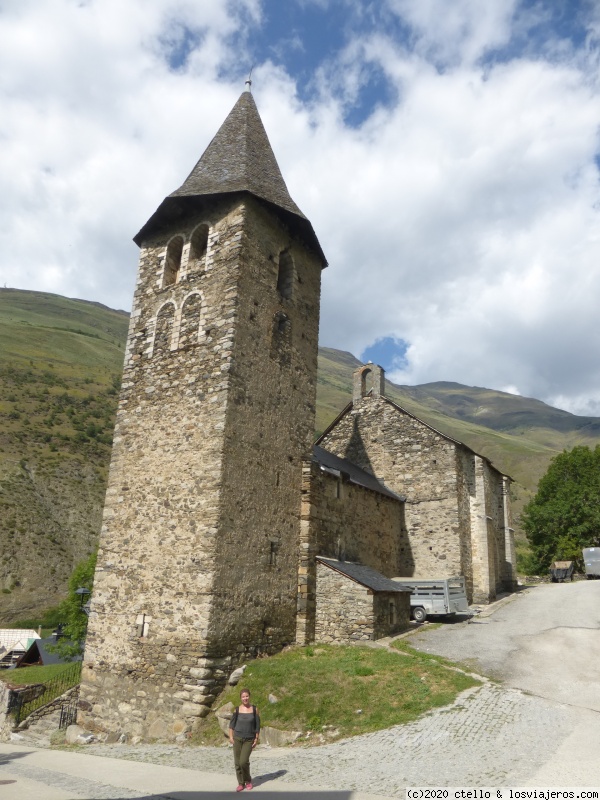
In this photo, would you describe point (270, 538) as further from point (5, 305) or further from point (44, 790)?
point (5, 305)

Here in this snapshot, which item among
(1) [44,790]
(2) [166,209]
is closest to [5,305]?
(2) [166,209]

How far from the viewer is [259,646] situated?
45.6 ft

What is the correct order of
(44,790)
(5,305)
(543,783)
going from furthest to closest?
1. (5,305)
2. (44,790)
3. (543,783)

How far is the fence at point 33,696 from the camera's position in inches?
655

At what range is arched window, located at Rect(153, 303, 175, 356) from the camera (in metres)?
16.1

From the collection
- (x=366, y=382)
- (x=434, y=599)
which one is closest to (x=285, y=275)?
(x=366, y=382)

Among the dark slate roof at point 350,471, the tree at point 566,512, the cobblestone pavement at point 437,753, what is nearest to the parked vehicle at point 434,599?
the dark slate roof at point 350,471

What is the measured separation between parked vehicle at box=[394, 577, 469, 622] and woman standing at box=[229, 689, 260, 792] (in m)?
11.1

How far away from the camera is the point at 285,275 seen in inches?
696

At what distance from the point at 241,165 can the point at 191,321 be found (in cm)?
539

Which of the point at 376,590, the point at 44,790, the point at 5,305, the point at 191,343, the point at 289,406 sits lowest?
the point at 44,790

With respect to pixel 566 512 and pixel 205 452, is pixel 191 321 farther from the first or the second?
pixel 566 512

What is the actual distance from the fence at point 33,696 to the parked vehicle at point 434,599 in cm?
1134

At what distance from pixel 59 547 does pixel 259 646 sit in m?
44.7
